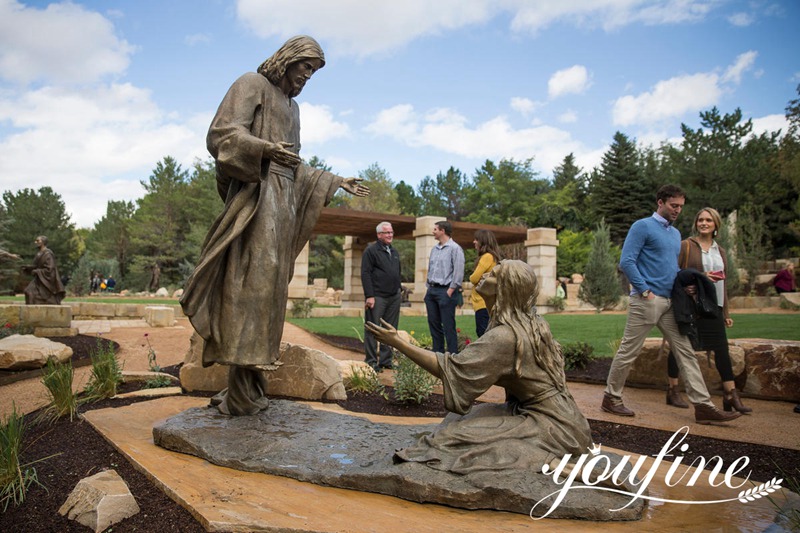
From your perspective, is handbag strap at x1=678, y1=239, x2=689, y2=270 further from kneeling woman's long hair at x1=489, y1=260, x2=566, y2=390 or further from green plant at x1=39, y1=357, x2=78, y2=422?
green plant at x1=39, y1=357, x2=78, y2=422

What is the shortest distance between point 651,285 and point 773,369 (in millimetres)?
2101

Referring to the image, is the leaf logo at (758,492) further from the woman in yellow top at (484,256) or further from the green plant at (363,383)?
the woman in yellow top at (484,256)

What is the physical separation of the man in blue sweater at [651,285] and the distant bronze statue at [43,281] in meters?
14.2

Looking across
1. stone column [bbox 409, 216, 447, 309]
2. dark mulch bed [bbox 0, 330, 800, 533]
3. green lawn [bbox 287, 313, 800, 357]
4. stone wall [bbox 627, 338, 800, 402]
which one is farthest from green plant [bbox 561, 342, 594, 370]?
stone column [bbox 409, 216, 447, 309]

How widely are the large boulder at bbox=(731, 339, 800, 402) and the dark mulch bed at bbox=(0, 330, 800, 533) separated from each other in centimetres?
222

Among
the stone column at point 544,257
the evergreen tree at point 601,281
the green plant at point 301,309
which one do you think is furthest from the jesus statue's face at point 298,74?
the evergreen tree at point 601,281

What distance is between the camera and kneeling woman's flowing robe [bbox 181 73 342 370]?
3594 mm

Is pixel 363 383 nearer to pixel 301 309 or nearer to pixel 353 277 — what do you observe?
pixel 301 309

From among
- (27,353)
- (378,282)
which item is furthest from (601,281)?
(27,353)

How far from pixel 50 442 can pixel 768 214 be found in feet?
130

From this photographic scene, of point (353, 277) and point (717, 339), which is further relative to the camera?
point (353, 277)

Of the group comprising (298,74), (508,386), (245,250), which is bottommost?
(508,386)

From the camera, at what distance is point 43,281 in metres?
14.4

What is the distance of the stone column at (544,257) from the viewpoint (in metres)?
21.8
